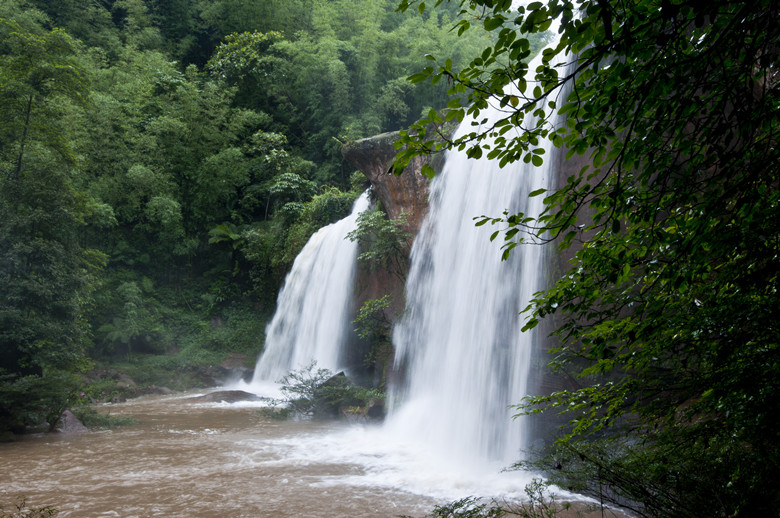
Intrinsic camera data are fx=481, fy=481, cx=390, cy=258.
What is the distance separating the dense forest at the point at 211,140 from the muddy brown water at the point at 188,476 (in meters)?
5.14

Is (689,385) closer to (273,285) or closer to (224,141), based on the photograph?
(273,285)

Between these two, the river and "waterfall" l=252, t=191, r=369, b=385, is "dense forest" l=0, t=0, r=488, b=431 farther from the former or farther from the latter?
the river

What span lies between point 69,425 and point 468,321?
8.62 m

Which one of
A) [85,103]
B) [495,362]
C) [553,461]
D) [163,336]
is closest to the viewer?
[553,461]

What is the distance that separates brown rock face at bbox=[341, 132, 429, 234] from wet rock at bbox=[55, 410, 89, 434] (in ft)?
29.4

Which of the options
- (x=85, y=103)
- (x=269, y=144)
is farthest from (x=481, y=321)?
(x=269, y=144)

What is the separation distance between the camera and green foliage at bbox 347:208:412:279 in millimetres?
13328

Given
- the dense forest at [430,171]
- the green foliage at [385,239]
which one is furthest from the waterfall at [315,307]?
the dense forest at [430,171]

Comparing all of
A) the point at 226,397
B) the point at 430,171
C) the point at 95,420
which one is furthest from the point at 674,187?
the point at 226,397

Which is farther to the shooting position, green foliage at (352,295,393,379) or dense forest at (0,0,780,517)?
green foliage at (352,295,393,379)

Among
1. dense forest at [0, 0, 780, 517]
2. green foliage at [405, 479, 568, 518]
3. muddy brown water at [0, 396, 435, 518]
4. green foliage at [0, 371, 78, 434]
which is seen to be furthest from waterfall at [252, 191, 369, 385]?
green foliage at [405, 479, 568, 518]

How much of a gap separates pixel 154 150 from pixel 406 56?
43.4 feet

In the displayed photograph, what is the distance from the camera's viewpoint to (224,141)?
77.3ft

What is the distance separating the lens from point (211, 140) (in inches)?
923
